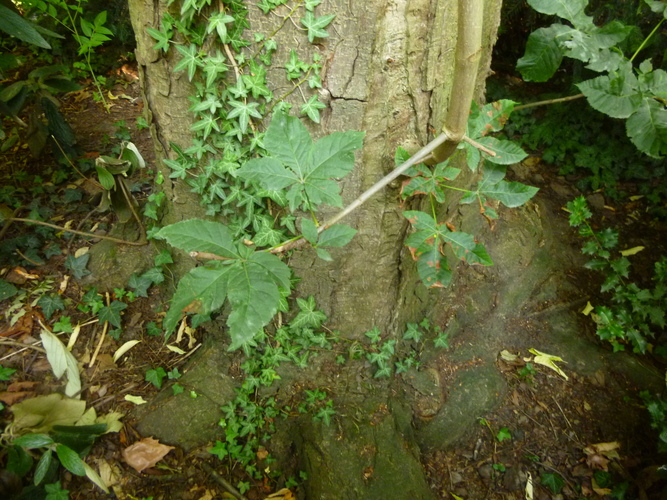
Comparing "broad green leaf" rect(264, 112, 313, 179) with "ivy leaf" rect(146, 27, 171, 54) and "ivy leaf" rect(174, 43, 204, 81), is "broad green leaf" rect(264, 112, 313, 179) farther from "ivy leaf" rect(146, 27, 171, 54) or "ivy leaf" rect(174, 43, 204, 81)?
"ivy leaf" rect(146, 27, 171, 54)

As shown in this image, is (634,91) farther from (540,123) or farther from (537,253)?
(540,123)

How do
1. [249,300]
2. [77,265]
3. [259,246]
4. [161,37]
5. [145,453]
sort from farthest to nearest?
[77,265]
[145,453]
[259,246]
[161,37]
[249,300]

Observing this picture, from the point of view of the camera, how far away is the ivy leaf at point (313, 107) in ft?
4.35

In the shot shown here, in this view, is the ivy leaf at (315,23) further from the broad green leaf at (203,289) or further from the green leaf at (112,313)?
the green leaf at (112,313)

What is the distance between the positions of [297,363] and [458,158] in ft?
3.68

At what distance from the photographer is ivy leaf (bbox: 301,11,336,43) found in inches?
47.0

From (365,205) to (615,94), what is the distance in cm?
96

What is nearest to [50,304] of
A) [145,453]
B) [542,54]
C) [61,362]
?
[61,362]

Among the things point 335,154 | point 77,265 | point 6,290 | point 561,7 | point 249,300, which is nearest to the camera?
point 249,300

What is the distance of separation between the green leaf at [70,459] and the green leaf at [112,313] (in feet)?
2.01

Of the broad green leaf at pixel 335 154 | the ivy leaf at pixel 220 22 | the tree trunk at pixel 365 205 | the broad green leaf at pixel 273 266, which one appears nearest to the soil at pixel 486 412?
the tree trunk at pixel 365 205

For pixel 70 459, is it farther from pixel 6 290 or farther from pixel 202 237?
pixel 202 237

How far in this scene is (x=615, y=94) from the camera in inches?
58.4

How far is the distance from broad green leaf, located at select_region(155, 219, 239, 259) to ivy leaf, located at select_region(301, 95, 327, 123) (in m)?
0.49
